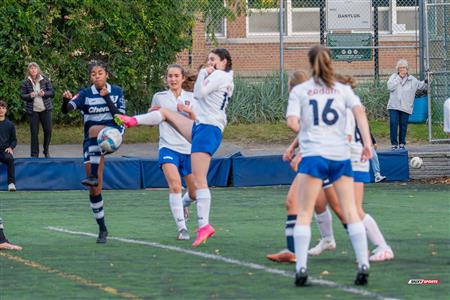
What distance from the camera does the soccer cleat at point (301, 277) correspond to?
32.4 ft

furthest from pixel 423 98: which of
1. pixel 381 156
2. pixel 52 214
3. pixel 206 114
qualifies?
pixel 206 114

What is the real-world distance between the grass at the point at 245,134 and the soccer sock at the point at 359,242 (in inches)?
628

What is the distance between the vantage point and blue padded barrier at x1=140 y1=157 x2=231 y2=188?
21281 mm

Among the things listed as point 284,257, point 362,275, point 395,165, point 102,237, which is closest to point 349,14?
point 395,165

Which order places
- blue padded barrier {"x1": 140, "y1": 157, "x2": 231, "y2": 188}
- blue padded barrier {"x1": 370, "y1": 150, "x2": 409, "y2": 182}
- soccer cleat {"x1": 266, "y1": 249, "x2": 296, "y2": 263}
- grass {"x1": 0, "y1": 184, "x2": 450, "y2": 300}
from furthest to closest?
1. blue padded barrier {"x1": 370, "y1": 150, "x2": 409, "y2": 182}
2. blue padded barrier {"x1": 140, "y1": 157, "x2": 231, "y2": 188}
3. soccer cleat {"x1": 266, "y1": 249, "x2": 296, "y2": 263}
4. grass {"x1": 0, "y1": 184, "x2": 450, "y2": 300}

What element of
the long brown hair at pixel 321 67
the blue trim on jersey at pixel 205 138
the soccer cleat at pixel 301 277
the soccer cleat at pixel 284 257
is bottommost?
the soccer cleat at pixel 284 257

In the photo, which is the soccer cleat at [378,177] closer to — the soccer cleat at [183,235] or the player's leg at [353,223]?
the soccer cleat at [183,235]

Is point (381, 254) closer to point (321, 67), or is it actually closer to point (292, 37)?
point (321, 67)

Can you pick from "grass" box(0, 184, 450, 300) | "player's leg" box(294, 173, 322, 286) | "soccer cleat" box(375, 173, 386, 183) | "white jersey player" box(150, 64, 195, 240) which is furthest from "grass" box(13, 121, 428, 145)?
"player's leg" box(294, 173, 322, 286)

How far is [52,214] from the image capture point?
16859 mm

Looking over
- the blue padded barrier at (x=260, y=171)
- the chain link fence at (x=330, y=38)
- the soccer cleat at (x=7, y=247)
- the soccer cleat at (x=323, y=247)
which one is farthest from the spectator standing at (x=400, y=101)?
the soccer cleat at (x=7, y=247)

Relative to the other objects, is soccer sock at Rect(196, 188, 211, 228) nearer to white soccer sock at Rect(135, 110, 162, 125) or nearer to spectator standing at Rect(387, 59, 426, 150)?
white soccer sock at Rect(135, 110, 162, 125)

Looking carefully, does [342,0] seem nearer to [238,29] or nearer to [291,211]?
[238,29]

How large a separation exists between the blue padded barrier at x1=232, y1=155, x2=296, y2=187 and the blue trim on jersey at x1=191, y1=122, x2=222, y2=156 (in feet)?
27.2
